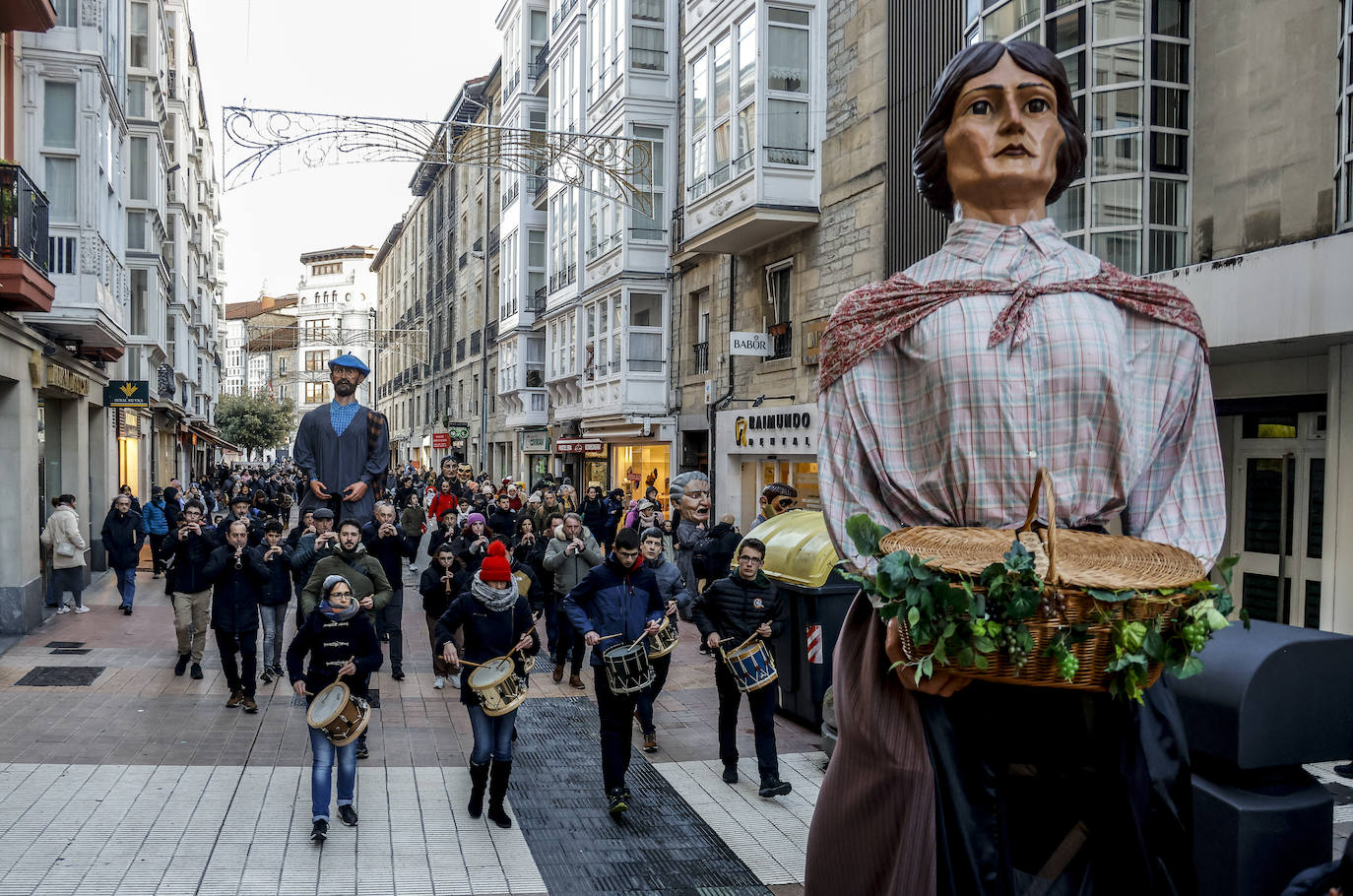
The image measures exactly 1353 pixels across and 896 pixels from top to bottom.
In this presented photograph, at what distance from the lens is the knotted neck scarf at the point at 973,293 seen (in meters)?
2.57

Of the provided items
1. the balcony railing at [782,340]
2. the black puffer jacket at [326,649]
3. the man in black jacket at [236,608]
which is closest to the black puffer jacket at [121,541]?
the man in black jacket at [236,608]

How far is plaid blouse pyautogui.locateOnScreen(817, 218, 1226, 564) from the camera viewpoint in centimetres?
251

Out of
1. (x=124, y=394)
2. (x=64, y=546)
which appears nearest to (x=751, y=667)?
(x=64, y=546)

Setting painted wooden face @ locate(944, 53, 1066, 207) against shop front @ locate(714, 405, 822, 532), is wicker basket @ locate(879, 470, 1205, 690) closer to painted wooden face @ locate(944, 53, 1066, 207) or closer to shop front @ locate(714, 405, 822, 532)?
painted wooden face @ locate(944, 53, 1066, 207)

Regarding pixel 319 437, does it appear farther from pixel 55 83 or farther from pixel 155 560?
pixel 155 560

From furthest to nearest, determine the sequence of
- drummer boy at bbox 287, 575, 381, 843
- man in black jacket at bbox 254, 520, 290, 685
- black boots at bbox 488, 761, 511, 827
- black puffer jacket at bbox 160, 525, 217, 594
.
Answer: black puffer jacket at bbox 160, 525, 217, 594 → man in black jacket at bbox 254, 520, 290, 685 → drummer boy at bbox 287, 575, 381, 843 → black boots at bbox 488, 761, 511, 827

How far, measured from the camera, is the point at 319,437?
7695mm

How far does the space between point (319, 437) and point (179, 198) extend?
108 feet

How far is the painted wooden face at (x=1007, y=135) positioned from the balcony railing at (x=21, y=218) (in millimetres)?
12096

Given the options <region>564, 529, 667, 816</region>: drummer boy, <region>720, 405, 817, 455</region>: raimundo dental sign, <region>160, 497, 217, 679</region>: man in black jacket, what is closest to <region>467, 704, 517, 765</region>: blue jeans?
<region>564, 529, 667, 816</region>: drummer boy

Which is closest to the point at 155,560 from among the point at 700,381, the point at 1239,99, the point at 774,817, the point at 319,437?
the point at 700,381

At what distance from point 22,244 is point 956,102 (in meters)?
12.4

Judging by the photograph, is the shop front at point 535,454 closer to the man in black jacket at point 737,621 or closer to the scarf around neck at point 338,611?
the man in black jacket at point 737,621

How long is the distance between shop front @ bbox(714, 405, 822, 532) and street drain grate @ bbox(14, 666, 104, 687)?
9866mm
